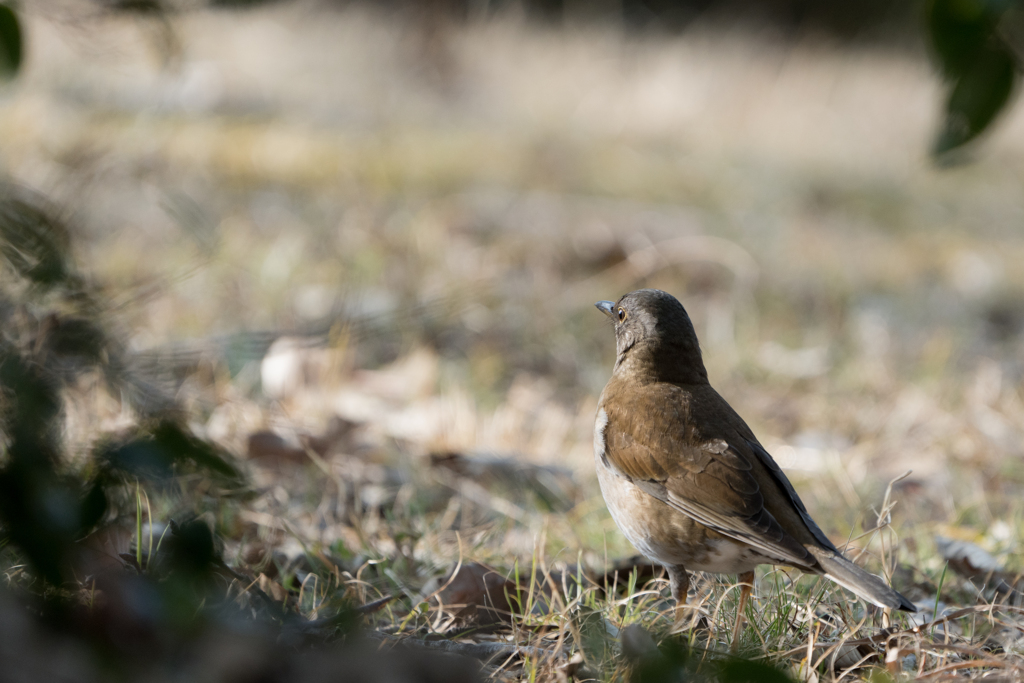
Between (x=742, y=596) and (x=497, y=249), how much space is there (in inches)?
148

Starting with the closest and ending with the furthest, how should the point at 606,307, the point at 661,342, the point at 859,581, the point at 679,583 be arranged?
the point at 859,581 → the point at 679,583 → the point at 661,342 → the point at 606,307

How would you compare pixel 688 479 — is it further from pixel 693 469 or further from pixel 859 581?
pixel 859 581

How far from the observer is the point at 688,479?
A: 1.91 m

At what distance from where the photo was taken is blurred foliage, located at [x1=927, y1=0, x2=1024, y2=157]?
0.83 m

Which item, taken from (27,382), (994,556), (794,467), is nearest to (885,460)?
(794,467)

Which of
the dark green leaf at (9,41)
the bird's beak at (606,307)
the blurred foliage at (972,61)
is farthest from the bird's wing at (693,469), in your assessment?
the dark green leaf at (9,41)

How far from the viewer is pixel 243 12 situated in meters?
1.30

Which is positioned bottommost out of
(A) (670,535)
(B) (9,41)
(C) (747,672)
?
(A) (670,535)

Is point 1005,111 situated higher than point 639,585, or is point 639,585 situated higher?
point 1005,111

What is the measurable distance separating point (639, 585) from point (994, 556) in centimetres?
102

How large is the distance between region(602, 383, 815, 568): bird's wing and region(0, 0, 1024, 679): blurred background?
26 centimetres

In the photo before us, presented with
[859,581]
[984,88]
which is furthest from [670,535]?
[984,88]

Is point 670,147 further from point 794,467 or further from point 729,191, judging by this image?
point 794,467

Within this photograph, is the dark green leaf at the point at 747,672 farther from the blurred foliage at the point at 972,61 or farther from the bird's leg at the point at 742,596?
the bird's leg at the point at 742,596
